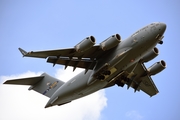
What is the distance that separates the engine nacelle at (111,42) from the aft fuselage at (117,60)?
25.2 inches

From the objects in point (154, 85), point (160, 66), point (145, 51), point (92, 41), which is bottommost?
point (154, 85)

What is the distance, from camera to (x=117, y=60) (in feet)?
71.2

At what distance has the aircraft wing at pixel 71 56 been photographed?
2098 cm

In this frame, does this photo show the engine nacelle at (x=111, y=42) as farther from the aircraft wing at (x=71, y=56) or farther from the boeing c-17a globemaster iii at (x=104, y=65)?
the aircraft wing at (x=71, y=56)

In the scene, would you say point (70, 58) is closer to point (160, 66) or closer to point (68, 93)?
point (68, 93)

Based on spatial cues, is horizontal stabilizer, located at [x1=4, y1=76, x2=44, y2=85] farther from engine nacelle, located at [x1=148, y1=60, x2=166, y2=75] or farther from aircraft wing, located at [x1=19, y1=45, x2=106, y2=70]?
engine nacelle, located at [x1=148, y1=60, x2=166, y2=75]

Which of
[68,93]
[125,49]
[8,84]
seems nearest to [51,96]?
[68,93]

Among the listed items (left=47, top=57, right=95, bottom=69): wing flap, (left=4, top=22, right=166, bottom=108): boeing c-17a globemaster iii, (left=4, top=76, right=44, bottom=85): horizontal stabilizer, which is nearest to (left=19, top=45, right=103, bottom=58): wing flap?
(left=4, top=22, right=166, bottom=108): boeing c-17a globemaster iii

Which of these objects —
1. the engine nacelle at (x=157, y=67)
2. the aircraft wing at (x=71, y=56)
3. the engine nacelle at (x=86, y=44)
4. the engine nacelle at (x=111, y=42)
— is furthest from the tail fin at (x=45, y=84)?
the engine nacelle at (x=157, y=67)

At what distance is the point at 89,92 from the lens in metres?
24.1

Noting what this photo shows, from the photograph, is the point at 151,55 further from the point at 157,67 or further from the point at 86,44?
the point at 86,44

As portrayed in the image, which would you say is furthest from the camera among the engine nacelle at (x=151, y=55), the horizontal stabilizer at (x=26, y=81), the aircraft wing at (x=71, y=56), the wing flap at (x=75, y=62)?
the horizontal stabilizer at (x=26, y=81)

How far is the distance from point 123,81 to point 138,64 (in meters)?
1.83

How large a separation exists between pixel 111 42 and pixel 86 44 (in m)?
1.63
